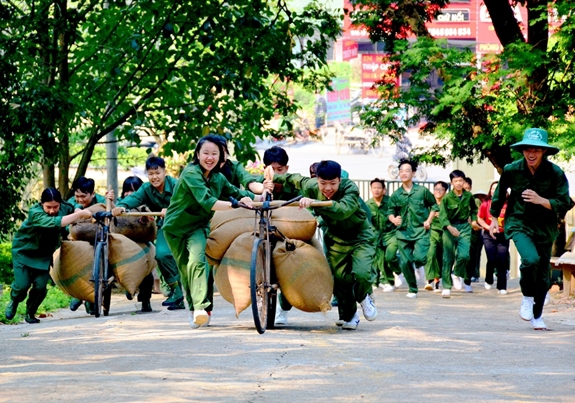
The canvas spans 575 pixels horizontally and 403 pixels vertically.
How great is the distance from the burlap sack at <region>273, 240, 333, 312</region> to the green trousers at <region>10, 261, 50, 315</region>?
161 inches

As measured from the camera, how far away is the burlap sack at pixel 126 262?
13453mm

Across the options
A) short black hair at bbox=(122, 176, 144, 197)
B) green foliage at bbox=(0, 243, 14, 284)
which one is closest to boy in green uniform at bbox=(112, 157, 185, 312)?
short black hair at bbox=(122, 176, 144, 197)

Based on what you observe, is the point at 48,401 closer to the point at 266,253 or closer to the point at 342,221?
the point at 266,253

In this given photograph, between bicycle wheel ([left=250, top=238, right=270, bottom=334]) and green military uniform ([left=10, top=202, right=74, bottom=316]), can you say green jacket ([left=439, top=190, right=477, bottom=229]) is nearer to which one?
green military uniform ([left=10, top=202, right=74, bottom=316])

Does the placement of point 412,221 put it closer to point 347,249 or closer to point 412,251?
point 412,251

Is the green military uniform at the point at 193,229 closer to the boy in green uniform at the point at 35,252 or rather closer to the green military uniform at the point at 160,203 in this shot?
the green military uniform at the point at 160,203

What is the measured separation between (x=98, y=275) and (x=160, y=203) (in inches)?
40.7

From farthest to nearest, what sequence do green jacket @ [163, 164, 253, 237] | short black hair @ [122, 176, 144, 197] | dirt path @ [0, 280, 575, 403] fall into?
short black hair @ [122, 176, 144, 197] < green jacket @ [163, 164, 253, 237] < dirt path @ [0, 280, 575, 403]

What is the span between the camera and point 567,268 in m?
16.2

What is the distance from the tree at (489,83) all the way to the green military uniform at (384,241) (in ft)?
4.14

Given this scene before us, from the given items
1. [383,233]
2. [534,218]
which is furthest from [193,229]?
[383,233]

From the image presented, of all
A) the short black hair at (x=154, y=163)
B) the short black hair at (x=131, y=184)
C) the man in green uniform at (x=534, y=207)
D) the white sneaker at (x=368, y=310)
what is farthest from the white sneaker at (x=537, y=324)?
the short black hair at (x=131, y=184)

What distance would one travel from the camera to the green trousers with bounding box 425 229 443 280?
734 inches

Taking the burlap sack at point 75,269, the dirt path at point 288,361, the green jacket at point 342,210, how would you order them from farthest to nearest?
the burlap sack at point 75,269 < the green jacket at point 342,210 < the dirt path at point 288,361
